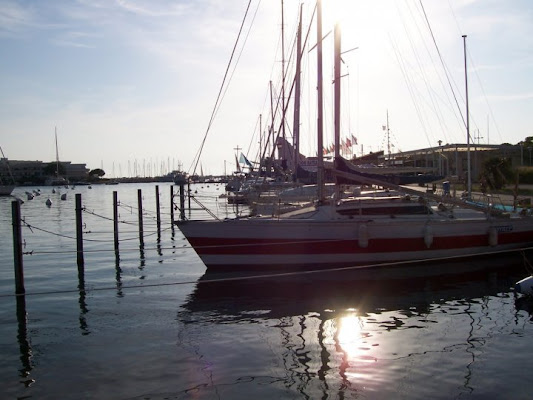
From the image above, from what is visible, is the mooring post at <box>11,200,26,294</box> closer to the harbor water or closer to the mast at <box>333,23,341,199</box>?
the harbor water

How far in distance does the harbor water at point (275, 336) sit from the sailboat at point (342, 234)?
63cm

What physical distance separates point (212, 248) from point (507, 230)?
11151 millimetres

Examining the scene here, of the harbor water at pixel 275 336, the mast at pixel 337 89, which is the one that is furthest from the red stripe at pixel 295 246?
the mast at pixel 337 89

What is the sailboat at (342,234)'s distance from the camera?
17.6m

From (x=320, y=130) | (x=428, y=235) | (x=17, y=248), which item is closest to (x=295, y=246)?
(x=320, y=130)

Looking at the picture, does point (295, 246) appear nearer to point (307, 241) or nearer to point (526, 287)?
point (307, 241)

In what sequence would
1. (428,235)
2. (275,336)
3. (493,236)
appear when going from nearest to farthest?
(275,336) < (428,235) < (493,236)

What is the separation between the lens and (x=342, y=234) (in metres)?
17.8

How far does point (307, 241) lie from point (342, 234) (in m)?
1.25

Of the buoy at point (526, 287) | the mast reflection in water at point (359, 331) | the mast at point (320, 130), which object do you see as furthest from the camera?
the mast at point (320, 130)

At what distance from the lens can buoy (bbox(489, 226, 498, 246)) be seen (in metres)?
19.1

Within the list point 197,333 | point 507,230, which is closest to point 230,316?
point 197,333

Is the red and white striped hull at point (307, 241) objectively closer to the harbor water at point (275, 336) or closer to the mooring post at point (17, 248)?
the harbor water at point (275, 336)

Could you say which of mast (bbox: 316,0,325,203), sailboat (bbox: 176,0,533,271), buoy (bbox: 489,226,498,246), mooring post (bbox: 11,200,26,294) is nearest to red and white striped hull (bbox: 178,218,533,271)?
sailboat (bbox: 176,0,533,271)
